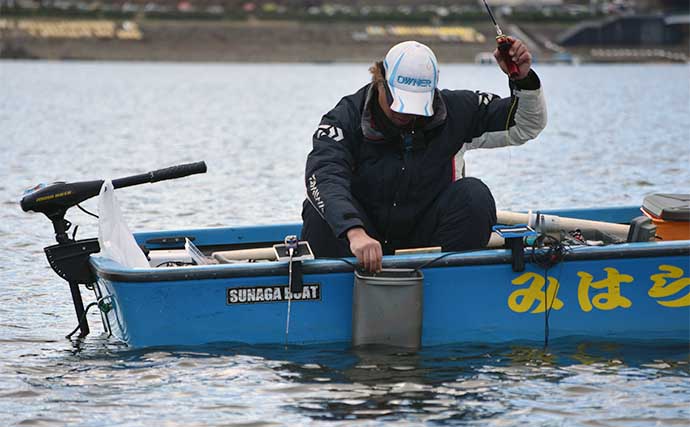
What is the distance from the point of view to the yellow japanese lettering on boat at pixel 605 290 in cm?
729

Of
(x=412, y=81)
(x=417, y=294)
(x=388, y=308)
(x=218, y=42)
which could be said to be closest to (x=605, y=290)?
(x=417, y=294)

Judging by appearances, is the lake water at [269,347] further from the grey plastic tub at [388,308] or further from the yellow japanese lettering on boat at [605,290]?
the yellow japanese lettering on boat at [605,290]

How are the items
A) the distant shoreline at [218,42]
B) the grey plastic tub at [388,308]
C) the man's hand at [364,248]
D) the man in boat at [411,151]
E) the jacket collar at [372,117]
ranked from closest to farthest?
the man's hand at [364,248] < the grey plastic tub at [388,308] < the man in boat at [411,151] < the jacket collar at [372,117] < the distant shoreline at [218,42]

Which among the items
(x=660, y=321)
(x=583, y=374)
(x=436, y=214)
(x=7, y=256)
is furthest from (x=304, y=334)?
(x=7, y=256)


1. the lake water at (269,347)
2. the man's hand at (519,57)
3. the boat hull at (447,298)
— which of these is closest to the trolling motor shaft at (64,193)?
the boat hull at (447,298)

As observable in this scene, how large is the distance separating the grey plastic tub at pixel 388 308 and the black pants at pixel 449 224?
418 mm

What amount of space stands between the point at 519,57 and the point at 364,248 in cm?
137

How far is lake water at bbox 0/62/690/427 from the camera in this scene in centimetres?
655

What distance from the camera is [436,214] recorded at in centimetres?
742

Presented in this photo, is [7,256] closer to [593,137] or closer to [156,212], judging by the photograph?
[156,212]

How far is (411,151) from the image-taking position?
732 cm

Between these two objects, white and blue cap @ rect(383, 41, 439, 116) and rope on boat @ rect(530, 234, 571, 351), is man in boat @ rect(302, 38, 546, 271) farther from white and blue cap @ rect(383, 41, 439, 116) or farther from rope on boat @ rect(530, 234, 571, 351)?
rope on boat @ rect(530, 234, 571, 351)

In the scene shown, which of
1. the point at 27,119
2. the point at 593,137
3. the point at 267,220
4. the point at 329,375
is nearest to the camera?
the point at 329,375

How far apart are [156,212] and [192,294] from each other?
7.67 m
